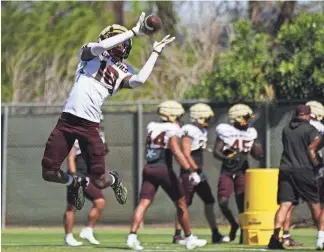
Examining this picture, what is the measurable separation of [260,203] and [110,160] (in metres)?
6.99

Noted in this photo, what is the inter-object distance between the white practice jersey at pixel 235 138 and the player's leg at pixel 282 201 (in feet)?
7.16

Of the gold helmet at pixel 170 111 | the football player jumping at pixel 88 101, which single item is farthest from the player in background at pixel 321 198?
the football player jumping at pixel 88 101

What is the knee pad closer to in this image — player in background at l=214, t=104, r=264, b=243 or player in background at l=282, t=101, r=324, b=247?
player in background at l=214, t=104, r=264, b=243

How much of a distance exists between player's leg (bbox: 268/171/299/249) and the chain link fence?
6.96m

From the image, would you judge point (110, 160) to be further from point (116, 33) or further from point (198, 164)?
point (116, 33)

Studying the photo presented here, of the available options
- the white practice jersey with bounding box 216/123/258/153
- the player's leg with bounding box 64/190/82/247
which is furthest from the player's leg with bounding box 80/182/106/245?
the white practice jersey with bounding box 216/123/258/153

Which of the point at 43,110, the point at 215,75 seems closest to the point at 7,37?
the point at 43,110

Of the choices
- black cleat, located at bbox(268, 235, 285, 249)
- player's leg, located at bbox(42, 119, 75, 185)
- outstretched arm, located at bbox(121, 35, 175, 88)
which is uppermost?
outstretched arm, located at bbox(121, 35, 175, 88)

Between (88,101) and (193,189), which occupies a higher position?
(88,101)

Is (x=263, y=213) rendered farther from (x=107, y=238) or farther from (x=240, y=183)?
(x=107, y=238)

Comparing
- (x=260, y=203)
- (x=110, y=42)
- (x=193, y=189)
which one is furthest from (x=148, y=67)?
(x=193, y=189)

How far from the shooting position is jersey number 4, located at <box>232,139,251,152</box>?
17.1 meters

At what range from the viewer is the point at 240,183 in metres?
17.1

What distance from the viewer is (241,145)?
17.1 m
